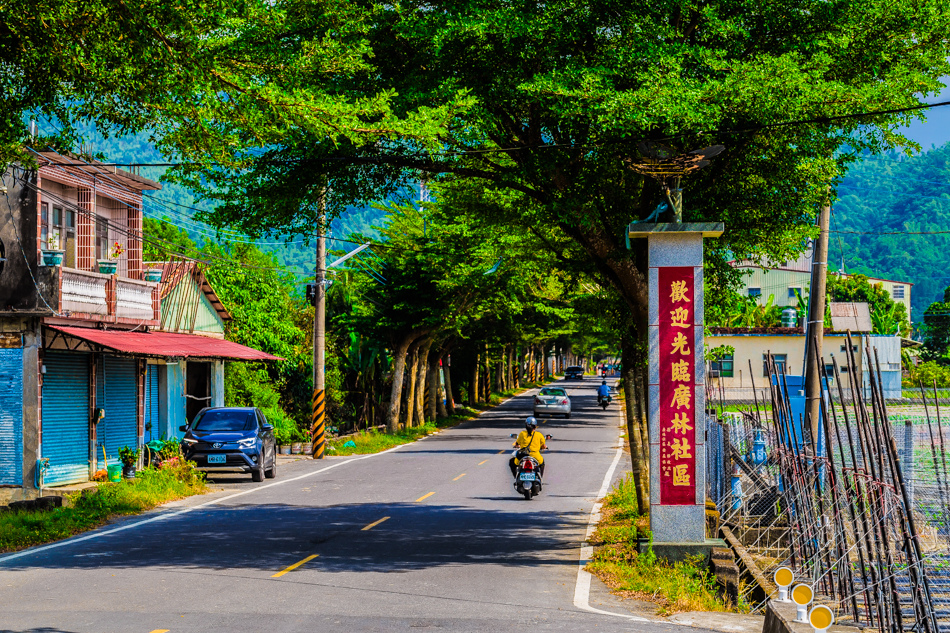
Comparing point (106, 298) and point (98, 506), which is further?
point (106, 298)

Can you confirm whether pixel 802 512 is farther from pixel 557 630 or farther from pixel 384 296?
pixel 384 296

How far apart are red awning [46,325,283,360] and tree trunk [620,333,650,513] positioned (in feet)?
33.6

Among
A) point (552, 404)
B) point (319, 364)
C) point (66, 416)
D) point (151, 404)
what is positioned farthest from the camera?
point (552, 404)

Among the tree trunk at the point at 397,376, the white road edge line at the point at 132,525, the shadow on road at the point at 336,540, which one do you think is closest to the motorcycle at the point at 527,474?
the shadow on road at the point at 336,540

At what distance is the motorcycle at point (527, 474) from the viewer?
19.3 metres

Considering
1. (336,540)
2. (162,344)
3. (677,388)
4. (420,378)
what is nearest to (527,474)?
(336,540)

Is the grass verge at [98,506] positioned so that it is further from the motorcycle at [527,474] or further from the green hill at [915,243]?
the green hill at [915,243]

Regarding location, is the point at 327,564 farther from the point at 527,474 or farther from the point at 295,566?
the point at 527,474

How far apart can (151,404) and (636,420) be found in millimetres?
15855

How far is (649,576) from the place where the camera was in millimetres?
11281

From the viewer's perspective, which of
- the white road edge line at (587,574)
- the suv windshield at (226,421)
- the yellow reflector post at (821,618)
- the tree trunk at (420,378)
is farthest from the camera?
the tree trunk at (420,378)

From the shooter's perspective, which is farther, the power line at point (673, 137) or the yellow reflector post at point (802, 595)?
the power line at point (673, 137)

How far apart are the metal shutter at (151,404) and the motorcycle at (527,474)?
11722 mm

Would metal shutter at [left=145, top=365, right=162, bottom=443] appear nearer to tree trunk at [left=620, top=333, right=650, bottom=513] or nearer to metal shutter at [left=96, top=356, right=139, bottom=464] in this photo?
metal shutter at [left=96, top=356, right=139, bottom=464]
